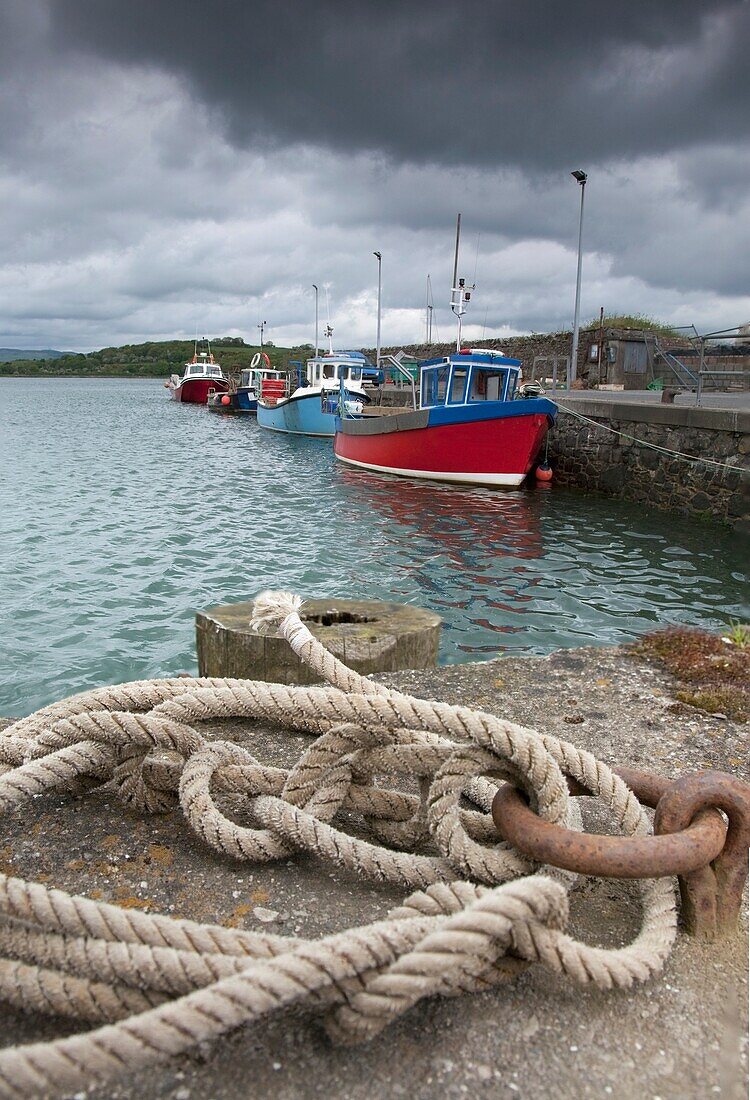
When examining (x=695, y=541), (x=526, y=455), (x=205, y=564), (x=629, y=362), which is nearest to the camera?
(x=205, y=564)

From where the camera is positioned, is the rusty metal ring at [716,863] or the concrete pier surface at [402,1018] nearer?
the concrete pier surface at [402,1018]

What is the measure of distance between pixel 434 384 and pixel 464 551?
837cm

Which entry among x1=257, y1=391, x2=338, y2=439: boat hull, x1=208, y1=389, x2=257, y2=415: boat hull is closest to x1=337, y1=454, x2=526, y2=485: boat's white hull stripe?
x1=257, y1=391, x2=338, y2=439: boat hull

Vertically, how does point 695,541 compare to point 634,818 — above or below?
below

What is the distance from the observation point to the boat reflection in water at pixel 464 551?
305 inches

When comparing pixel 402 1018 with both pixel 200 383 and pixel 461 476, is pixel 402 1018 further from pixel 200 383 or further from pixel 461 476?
pixel 200 383

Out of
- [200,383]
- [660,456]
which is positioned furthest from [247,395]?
[660,456]

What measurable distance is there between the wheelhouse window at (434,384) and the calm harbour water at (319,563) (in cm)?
210

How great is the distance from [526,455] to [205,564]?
8.95 metres

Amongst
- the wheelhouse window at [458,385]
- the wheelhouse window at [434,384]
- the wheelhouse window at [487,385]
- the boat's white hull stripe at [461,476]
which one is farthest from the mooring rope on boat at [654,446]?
the wheelhouse window at [434,384]

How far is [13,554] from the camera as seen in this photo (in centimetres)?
1042

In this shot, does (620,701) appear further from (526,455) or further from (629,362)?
(629,362)

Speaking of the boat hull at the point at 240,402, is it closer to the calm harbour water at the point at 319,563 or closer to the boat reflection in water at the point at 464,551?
the calm harbour water at the point at 319,563

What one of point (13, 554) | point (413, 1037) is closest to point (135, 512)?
point (13, 554)
